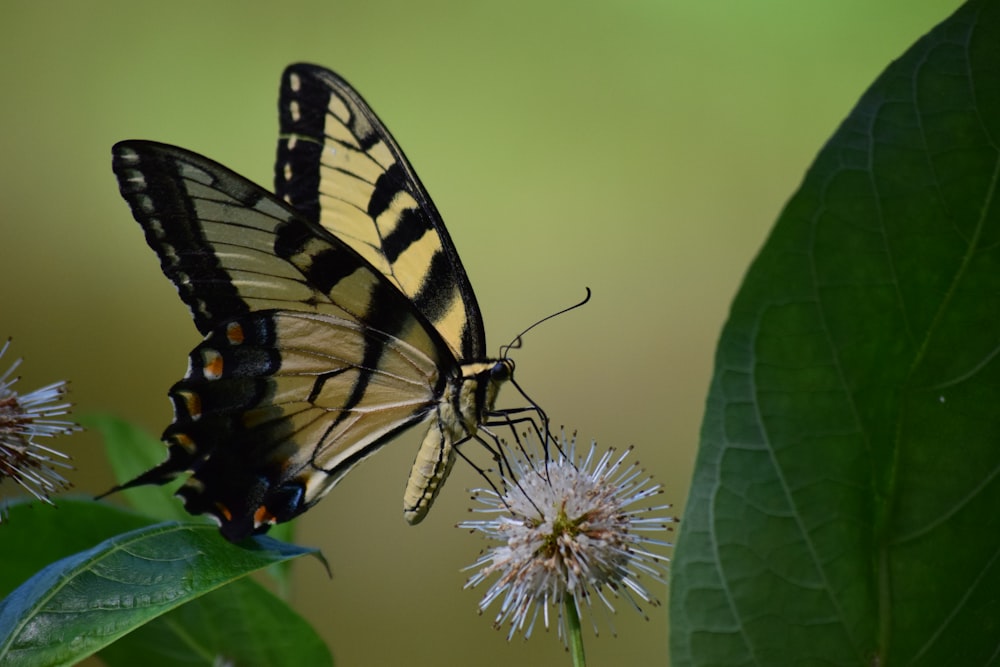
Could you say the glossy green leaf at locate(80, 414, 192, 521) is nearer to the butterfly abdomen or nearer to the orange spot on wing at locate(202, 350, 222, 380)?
the orange spot on wing at locate(202, 350, 222, 380)

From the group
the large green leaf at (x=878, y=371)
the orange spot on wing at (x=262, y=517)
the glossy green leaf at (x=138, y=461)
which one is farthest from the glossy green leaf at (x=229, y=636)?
the large green leaf at (x=878, y=371)

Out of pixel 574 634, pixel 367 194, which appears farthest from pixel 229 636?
pixel 367 194

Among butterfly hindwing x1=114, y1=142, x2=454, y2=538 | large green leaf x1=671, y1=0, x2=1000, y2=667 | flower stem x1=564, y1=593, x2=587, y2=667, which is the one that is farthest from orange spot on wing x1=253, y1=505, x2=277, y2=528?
large green leaf x1=671, y1=0, x2=1000, y2=667

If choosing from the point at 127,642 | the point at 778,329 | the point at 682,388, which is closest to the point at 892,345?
the point at 778,329

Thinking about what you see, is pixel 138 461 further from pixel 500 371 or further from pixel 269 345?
pixel 500 371

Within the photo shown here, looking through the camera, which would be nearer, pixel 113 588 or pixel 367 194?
pixel 113 588

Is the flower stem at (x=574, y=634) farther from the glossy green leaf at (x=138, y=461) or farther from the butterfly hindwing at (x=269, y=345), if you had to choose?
the glossy green leaf at (x=138, y=461)
